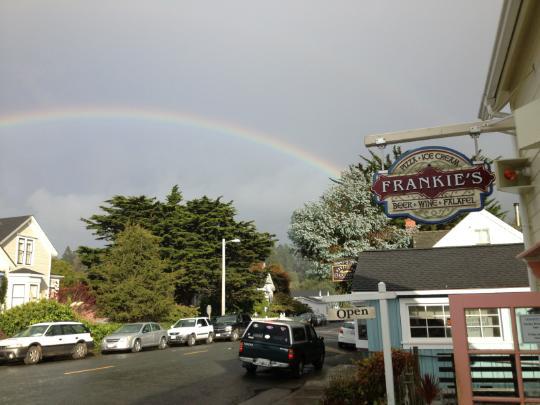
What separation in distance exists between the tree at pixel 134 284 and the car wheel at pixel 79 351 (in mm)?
9337

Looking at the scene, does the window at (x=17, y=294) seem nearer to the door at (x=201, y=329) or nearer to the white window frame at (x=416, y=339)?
the door at (x=201, y=329)

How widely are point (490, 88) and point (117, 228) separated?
44.2 metres

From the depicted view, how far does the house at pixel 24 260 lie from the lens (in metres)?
33.7

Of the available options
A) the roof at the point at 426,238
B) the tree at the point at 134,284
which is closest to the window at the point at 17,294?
the tree at the point at 134,284

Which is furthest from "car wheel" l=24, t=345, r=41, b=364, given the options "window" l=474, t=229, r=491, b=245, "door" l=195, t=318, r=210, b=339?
"window" l=474, t=229, r=491, b=245

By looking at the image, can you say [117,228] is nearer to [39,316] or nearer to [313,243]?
[313,243]

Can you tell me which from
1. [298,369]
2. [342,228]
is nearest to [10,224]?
[342,228]

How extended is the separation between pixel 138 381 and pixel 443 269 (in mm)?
10657

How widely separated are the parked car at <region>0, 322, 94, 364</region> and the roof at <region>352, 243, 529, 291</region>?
1284 centimetres

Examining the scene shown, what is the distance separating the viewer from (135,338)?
24.6 m

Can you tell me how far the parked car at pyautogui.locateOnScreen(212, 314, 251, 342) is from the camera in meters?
34.0

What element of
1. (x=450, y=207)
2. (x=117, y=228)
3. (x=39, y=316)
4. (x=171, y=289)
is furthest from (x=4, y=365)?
(x=117, y=228)

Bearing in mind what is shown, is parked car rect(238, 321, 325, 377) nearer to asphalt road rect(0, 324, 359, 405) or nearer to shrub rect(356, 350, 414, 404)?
asphalt road rect(0, 324, 359, 405)

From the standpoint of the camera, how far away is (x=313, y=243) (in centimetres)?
4097
